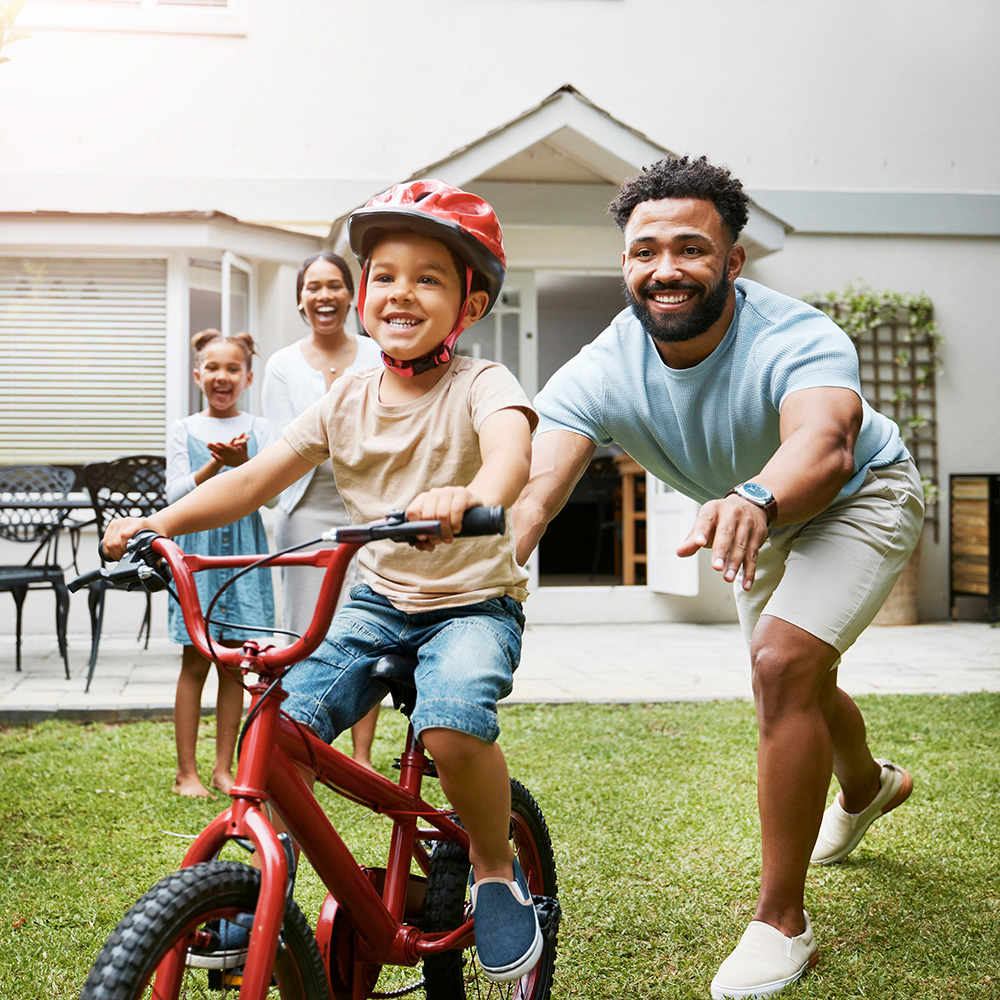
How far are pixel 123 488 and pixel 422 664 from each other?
4757 mm

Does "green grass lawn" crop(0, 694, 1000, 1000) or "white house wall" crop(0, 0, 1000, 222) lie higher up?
"white house wall" crop(0, 0, 1000, 222)

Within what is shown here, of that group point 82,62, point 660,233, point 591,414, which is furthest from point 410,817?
point 82,62

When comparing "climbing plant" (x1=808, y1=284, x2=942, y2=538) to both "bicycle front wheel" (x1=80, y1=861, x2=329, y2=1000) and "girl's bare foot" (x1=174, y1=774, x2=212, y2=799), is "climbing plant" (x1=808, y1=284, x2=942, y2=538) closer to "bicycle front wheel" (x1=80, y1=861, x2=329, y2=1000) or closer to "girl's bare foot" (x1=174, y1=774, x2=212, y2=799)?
"girl's bare foot" (x1=174, y1=774, x2=212, y2=799)

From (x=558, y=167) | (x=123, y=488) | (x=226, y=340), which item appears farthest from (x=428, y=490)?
(x=558, y=167)

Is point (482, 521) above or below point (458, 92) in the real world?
below

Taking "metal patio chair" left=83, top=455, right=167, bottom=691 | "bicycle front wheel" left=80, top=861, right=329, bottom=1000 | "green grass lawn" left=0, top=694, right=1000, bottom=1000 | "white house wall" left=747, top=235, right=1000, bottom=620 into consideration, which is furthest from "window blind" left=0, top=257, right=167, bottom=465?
"bicycle front wheel" left=80, top=861, right=329, bottom=1000

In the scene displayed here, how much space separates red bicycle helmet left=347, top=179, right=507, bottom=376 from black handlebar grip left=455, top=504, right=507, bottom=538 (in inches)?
23.5

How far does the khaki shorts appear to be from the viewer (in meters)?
2.50

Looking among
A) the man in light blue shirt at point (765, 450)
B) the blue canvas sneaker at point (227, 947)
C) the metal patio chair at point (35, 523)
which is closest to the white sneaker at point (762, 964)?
the man in light blue shirt at point (765, 450)

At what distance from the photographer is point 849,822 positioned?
10.5ft

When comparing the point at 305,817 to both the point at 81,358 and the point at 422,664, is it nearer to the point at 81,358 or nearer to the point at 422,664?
the point at 422,664

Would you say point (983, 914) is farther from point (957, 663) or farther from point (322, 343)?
point (957, 663)

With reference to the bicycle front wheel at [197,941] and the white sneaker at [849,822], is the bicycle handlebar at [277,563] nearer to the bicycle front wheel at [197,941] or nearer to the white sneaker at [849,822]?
the bicycle front wheel at [197,941]

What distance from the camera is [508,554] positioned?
2.04 meters
